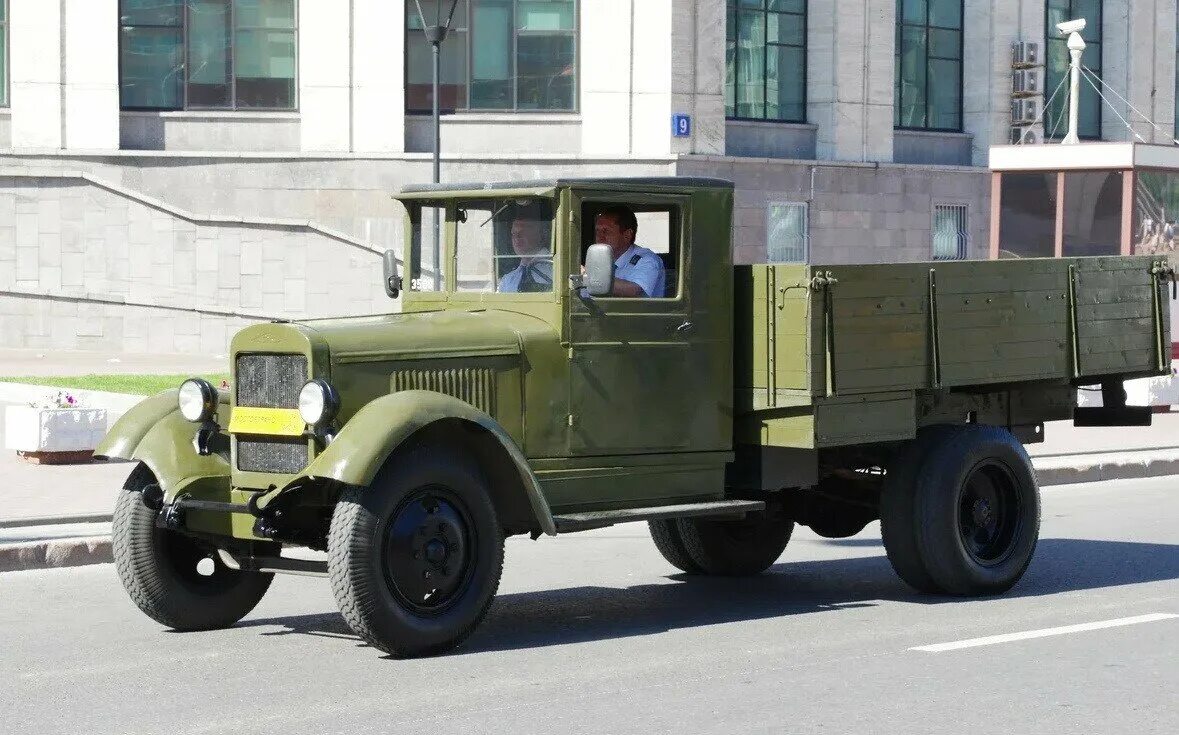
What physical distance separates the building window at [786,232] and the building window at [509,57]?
4.11m

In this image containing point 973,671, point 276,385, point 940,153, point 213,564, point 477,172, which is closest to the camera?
point 973,671

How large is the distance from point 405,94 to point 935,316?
23.2 metres

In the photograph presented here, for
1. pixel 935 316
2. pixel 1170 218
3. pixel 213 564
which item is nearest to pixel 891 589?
pixel 935 316

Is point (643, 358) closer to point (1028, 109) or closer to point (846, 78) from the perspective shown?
point (846, 78)

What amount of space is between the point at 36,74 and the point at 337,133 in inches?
195

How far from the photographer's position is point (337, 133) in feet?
105

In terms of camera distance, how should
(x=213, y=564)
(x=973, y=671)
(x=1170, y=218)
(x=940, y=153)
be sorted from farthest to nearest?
1. (x=940, y=153)
2. (x=1170, y=218)
3. (x=213, y=564)
4. (x=973, y=671)

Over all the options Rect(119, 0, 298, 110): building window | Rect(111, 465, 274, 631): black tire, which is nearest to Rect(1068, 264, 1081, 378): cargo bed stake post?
Rect(111, 465, 274, 631): black tire

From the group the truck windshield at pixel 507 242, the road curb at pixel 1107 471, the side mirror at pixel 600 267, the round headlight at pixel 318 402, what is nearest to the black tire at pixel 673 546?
the truck windshield at pixel 507 242

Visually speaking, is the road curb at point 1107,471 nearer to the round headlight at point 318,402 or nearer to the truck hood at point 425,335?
the truck hood at point 425,335

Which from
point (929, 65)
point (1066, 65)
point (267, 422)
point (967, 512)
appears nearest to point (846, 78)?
point (929, 65)

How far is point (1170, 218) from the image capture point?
28234 mm

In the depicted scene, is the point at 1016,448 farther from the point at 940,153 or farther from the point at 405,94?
the point at 940,153

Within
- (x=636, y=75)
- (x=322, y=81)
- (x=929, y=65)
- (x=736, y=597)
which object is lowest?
(x=736, y=597)
